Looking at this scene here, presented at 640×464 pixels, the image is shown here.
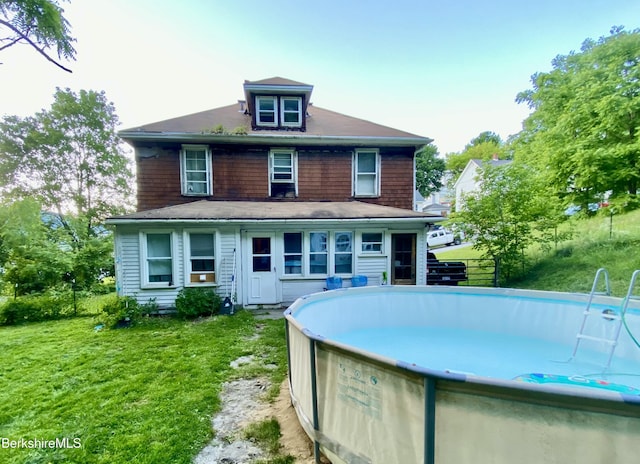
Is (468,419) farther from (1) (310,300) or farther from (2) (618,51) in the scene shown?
(2) (618,51)

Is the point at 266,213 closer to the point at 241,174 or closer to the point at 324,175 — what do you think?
the point at 241,174

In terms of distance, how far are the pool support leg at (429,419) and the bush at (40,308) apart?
11136 millimetres

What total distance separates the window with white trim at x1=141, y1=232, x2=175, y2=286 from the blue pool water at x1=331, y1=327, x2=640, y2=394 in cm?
564

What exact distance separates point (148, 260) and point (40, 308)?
3.94 metres

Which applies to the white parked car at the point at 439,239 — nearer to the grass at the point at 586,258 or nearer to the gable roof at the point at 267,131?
the grass at the point at 586,258

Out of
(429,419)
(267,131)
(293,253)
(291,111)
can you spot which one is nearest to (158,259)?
(293,253)

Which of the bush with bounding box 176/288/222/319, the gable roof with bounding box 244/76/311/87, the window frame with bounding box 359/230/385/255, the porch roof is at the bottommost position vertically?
the bush with bounding box 176/288/222/319

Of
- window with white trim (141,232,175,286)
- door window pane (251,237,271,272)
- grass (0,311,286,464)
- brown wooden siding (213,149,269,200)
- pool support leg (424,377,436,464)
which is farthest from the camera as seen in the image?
brown wooden siding (213,149,269,200)

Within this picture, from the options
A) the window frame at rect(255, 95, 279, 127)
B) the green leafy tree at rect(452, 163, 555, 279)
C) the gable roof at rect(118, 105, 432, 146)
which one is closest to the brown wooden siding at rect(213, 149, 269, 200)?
the gable roof at rect(118, 105, 432, 146)

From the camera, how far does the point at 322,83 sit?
1451 centimetres

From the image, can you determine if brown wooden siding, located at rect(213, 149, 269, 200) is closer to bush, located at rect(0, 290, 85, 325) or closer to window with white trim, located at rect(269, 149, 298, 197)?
window with white trim, located at rect(269, 149, 298, 197)

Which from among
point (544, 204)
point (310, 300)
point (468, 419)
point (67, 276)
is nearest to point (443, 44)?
point (544, 204)

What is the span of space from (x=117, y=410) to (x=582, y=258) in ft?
45.7

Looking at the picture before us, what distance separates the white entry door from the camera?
28.3 ft
